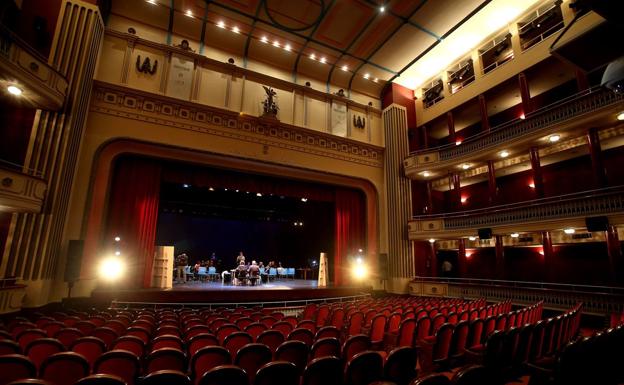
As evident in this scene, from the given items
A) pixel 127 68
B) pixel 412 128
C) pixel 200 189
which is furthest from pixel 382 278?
pixel 127 68

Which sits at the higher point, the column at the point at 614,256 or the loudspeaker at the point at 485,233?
the loudspeaker at the point at 485,233

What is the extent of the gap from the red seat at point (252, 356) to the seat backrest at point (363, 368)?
0.83 meters

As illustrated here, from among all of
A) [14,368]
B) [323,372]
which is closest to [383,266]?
[323,372]

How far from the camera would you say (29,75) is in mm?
6402


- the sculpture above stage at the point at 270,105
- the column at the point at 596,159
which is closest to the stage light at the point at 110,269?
the sculpture above stage at the point at 270,105

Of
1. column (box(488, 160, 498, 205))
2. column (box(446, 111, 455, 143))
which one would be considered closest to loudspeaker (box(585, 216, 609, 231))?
column (box(488, 160, 498, 205))

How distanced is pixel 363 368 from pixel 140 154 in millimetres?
9827

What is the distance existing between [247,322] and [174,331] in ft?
4.11

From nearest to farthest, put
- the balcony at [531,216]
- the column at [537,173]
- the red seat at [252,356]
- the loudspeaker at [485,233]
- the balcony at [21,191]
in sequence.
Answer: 1. the red seat at [252,356]
2. the balcony at [21,191]
3. the balcony at [531,216]
4. the column at [537,173]
5. the loudspeaker at [485,233]

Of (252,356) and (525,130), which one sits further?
(525,130)

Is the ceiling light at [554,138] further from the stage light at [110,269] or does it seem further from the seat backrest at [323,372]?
the stage light at [110,269]

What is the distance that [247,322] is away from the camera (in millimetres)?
4762

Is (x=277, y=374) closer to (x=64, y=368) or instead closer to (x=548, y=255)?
(x=64, y=368)

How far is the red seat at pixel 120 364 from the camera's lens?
2398 millimetres
